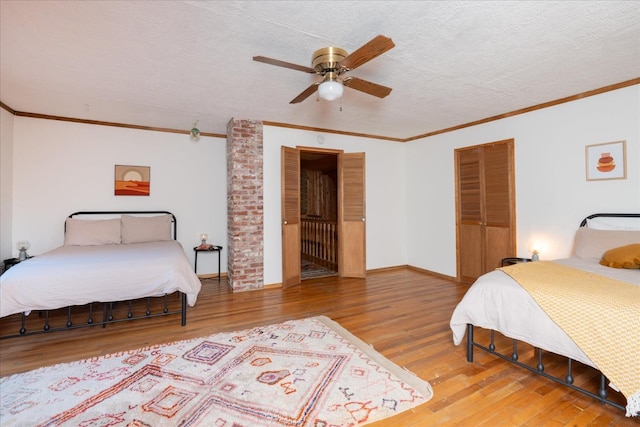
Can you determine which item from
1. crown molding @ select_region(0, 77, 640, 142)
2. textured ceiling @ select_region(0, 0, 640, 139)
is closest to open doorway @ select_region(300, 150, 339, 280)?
crown molding @ select_region(0, 77, 640, 142)

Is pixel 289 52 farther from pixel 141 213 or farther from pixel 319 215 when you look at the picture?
pixel 319 215

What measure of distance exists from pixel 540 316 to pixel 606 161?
2.47 meters

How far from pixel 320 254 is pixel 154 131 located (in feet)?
12.9

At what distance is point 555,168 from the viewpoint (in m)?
3.69

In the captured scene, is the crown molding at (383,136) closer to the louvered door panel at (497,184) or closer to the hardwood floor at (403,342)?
the louvered door panel at (497,184)

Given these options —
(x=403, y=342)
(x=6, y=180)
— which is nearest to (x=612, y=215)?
(x=403, y=342)

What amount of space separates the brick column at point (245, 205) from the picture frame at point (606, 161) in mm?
4195

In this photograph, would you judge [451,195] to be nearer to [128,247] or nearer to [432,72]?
[432,72]

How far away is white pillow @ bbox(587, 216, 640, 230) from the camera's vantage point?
9.87 feet

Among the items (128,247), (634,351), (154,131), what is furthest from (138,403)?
(154,131)

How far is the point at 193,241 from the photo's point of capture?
5.13 m

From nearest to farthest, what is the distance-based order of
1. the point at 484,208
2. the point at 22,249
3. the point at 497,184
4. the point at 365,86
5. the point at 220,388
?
1. the point at 220,388
2. the point at 365,86
3. the point at 22,249
4. the point at 497,184
5. the point at 484,208

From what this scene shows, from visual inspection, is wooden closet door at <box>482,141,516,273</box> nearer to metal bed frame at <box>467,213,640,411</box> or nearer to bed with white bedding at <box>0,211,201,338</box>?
Answer: metal bed frame at <box>467,213,640,411</box>

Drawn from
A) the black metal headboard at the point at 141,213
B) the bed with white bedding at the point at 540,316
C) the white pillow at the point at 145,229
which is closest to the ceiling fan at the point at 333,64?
the bed with white bedding at the point at 540,316
